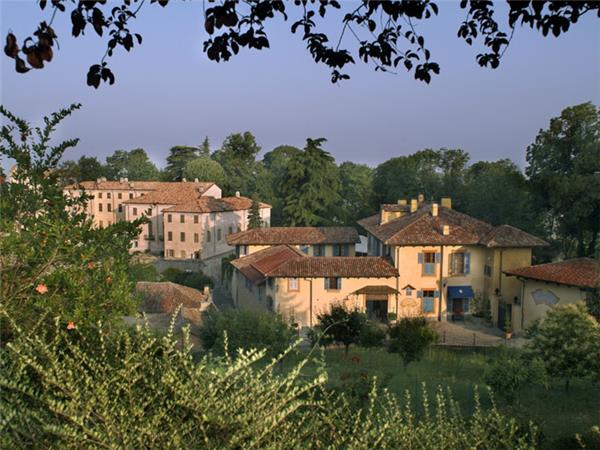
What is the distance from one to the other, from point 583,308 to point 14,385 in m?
18.7

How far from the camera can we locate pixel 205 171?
69.5 meters

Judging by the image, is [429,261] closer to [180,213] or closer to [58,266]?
[58,266]

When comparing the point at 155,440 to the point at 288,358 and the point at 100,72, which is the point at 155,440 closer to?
the point at 100,72

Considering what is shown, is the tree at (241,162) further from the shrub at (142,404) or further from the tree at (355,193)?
the shrub at (142,404)

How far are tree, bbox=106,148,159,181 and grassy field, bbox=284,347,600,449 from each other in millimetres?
62116

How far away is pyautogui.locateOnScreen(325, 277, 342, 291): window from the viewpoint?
28.0 metres

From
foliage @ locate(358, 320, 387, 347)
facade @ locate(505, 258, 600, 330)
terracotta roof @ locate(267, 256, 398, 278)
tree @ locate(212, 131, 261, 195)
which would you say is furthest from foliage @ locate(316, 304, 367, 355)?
tree @ locate(212, 131, 261, 195)

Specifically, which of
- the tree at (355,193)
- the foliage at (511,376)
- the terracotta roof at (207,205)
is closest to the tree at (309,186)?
the tree at (355,193)

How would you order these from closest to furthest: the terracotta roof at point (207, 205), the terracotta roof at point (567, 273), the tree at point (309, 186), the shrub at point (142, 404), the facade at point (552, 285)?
the shrub at point (142, 404) → the terracotta roof at point (567, 273) → the facade at point (552, 285) → the tree at point (309, 186) → the terracotta roof at point (207, 205)

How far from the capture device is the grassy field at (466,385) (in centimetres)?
1266

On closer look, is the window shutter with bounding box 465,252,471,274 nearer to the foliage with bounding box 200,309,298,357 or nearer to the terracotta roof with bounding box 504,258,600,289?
the terracotta roof with bounding box 504,258,600,289

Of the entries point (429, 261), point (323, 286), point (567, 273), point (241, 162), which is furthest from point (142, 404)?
point (241, 162)

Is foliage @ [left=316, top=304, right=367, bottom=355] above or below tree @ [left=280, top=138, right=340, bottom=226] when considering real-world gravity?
below

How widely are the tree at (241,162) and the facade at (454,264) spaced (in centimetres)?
4177
